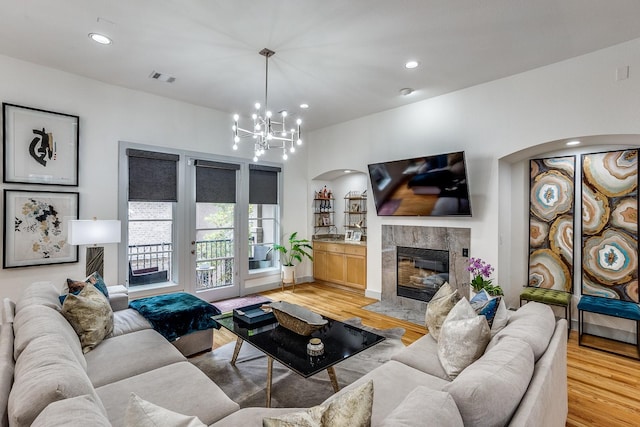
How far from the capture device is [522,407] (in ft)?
4.19

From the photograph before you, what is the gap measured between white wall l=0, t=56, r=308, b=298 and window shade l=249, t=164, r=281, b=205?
31.0 inches

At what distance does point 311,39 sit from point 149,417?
3.14m

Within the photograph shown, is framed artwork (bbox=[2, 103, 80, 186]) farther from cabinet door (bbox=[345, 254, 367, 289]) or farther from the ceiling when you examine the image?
cabinet door (bbox=[345, 254, 367, 289])

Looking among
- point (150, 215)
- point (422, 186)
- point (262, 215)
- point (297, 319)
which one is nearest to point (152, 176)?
point (150, 215)

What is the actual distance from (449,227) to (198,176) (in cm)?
394

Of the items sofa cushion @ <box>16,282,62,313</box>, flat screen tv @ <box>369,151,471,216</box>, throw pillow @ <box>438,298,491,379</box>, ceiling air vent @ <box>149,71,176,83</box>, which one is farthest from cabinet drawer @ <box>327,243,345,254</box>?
sofa cushion @ <box>16,282,62,313</box>

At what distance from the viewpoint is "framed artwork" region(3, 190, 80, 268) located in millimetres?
3486

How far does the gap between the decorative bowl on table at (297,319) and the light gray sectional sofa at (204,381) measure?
27.0 inches

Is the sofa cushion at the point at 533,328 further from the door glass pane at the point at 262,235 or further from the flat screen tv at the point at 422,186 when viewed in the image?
the door glass pane at the point at 262,235

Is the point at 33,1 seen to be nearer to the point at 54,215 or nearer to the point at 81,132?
the point at 81,132

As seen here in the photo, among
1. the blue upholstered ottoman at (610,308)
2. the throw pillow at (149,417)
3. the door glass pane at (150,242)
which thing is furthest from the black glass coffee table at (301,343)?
the blue upholstered ottoman at (610,308)

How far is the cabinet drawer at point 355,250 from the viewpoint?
18.4 feet

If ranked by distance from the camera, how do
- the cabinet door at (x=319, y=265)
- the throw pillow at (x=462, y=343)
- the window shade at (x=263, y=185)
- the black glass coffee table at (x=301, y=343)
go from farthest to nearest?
the cabinet door at (x=319, y=265) < the window shade at (x=263, y=185) < the black glass coffee table at (x=301, y=343) < the throw pillow at (x=462, y=343)

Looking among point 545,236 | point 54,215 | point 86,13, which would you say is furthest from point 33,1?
point 545,236
